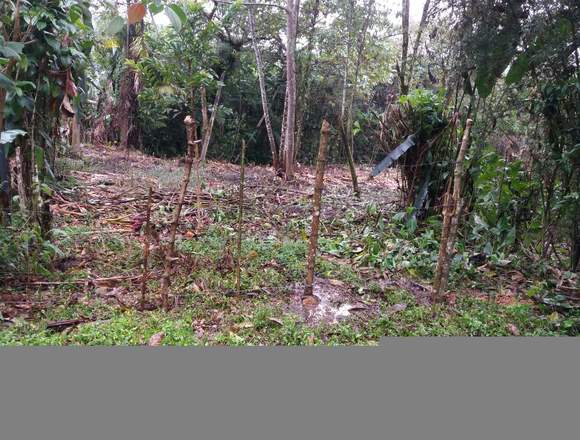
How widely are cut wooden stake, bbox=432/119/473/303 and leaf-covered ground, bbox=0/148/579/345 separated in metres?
0.18

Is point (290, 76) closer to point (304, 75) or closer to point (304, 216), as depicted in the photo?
point (304, 75)

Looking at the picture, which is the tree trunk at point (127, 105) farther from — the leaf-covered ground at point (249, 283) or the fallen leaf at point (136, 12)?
the fallen leaf at point (136, 12)

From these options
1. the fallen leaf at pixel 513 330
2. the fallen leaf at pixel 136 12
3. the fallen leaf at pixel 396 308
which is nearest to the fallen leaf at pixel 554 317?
the fallen leaf at pixel 513 330

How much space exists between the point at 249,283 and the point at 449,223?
139 centimetres

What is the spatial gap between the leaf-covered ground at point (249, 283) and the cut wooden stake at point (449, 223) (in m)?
0.18

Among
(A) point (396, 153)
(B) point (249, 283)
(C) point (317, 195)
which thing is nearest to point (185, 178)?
(C) point (317, 195)

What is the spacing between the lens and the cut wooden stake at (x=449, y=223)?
3.08 m

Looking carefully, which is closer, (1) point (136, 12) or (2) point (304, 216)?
(1) point (136, 12)

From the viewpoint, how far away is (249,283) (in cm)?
338

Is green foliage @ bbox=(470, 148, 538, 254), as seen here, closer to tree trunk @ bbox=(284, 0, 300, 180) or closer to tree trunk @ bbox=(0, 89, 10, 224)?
tree trunk @ bbox=(284, 0, 300, 180)

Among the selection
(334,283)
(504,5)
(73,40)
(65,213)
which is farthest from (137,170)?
(504,5)

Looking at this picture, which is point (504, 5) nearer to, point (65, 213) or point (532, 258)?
point (532, 258)

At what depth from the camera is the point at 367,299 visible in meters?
3.37

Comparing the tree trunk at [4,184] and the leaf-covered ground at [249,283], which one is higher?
the tree trunk at [4,184]
